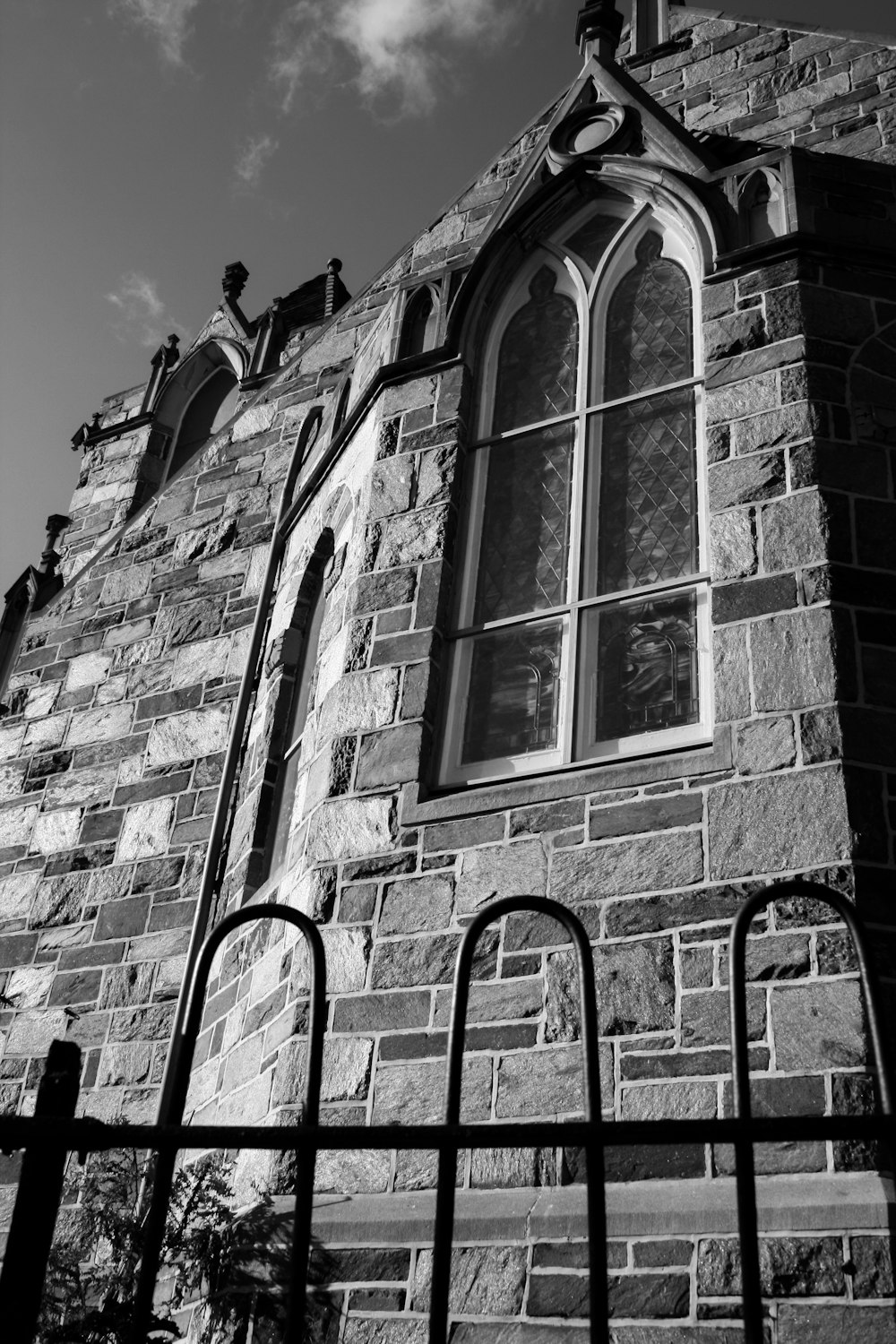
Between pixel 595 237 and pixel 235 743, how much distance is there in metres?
3.30

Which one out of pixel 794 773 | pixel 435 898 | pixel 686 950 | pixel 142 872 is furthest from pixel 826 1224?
pixel 142 872

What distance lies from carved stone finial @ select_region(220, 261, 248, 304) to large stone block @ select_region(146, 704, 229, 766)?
26.9 feet

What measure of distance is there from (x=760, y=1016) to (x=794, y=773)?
0.87 meters

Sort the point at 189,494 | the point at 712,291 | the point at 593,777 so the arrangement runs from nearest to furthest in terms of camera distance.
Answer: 1. the point at 593,777
2. the point at 712,291
3. the point at 189,494

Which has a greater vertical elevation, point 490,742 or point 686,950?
point 490,742

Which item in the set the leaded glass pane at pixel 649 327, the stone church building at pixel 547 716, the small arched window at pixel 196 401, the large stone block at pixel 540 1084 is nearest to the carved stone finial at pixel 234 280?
the small arched window at pixel 196 401

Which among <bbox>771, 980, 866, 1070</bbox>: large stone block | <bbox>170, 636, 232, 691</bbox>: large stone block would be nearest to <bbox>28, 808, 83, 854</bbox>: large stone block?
<bbox>170, 636, 232, 691</bbox>: large stone block

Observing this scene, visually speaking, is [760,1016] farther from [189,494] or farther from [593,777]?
[189,494]

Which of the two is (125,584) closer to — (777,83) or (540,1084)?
(777,83)

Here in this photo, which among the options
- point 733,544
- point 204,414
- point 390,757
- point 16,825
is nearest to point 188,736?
point 16,825

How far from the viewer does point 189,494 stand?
988cm

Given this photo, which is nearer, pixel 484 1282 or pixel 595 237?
pixel 484 1282

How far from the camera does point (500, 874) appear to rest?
500cm

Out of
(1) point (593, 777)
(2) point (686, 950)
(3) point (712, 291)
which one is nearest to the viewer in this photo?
(2) point (686, 950)
